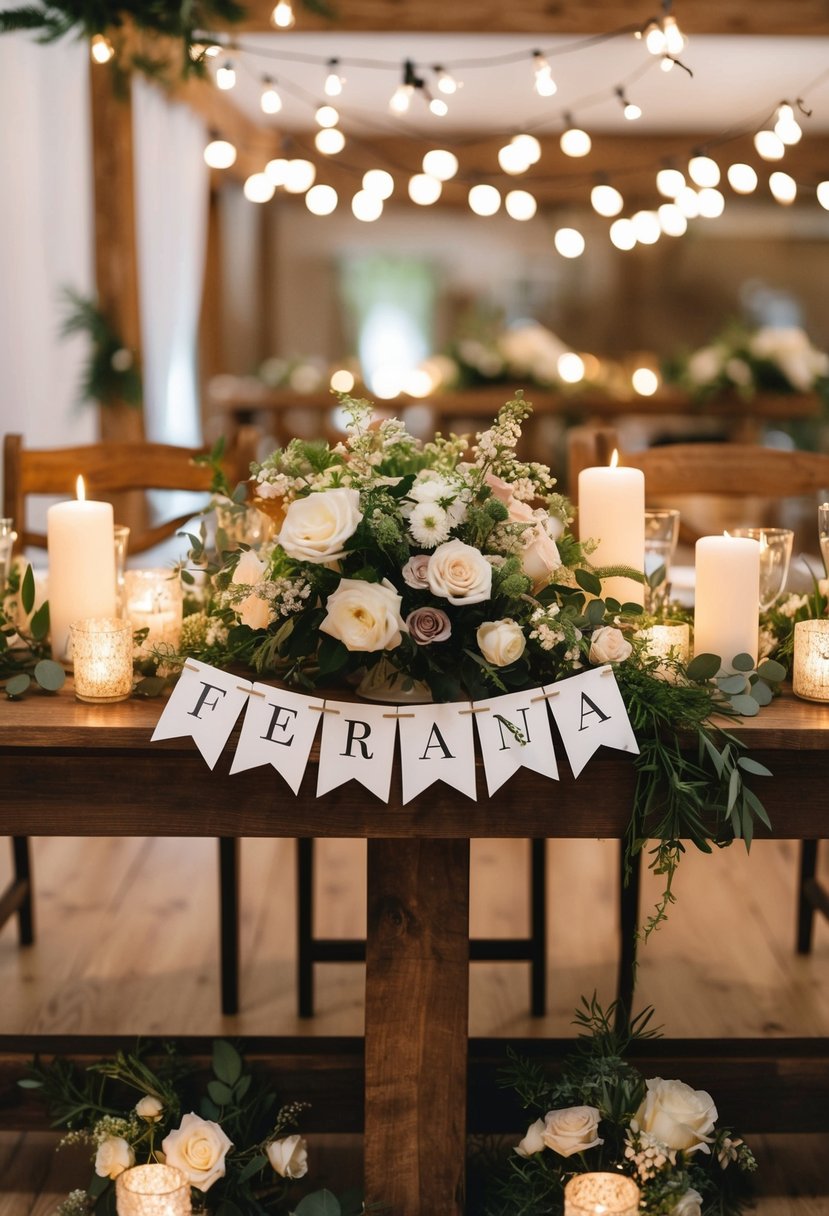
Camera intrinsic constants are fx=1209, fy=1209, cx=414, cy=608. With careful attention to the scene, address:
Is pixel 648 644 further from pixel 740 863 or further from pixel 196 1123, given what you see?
pixel 740 863

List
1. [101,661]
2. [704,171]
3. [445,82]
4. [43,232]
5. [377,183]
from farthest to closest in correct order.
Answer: [43,232], [377,183], [445,82], [704,171], [101,661]

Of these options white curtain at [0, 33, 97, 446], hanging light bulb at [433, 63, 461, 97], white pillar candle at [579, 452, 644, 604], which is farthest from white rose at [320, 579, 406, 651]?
white curtain at [0, 33, 97, 446]

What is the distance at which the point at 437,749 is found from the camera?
1.30 meters

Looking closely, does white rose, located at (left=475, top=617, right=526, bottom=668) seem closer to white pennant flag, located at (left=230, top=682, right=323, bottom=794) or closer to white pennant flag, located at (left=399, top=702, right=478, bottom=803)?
white pennant flag, located at (left=399, top=702, right=478, bottom=803)

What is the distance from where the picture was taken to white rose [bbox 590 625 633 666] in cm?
134

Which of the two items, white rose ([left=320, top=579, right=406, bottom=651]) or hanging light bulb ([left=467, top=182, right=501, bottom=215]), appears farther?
hanging light bulb ([left=467, top=182, right=501, bottom=215])

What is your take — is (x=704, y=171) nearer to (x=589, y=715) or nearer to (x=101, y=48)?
(x=101, y=48)

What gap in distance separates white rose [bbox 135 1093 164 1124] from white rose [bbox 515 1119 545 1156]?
1.54 feet

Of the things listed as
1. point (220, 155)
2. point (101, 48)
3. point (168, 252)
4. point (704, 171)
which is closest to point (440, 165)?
point (220, 155)

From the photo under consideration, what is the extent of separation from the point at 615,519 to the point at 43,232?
2.81m

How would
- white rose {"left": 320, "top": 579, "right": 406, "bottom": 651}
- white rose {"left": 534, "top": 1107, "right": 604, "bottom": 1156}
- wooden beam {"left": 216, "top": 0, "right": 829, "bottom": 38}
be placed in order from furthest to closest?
wooden beam {"left": 216, "top": 0, "right": 829, "bottom": 38}
white rose {"left": 534, "top": 1107, "right": 604, "bottom": 1156}
white rose {"left": 320, "top": 579, "right": 406, "bottom": 651}

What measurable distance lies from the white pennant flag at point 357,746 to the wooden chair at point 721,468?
3.66 ft

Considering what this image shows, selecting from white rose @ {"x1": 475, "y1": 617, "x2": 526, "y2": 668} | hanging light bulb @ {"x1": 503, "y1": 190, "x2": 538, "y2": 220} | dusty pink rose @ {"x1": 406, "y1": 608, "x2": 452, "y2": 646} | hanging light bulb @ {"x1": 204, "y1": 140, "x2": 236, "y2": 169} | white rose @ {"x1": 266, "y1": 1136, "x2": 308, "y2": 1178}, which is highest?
hanging light bulb @ {"x1": 204, "y1": 140, "x2": 236, "y2": 169}

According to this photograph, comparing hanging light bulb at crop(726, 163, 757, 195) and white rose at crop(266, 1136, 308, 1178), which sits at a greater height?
hanging light bulb at crop(726, 163, 757, 195)
